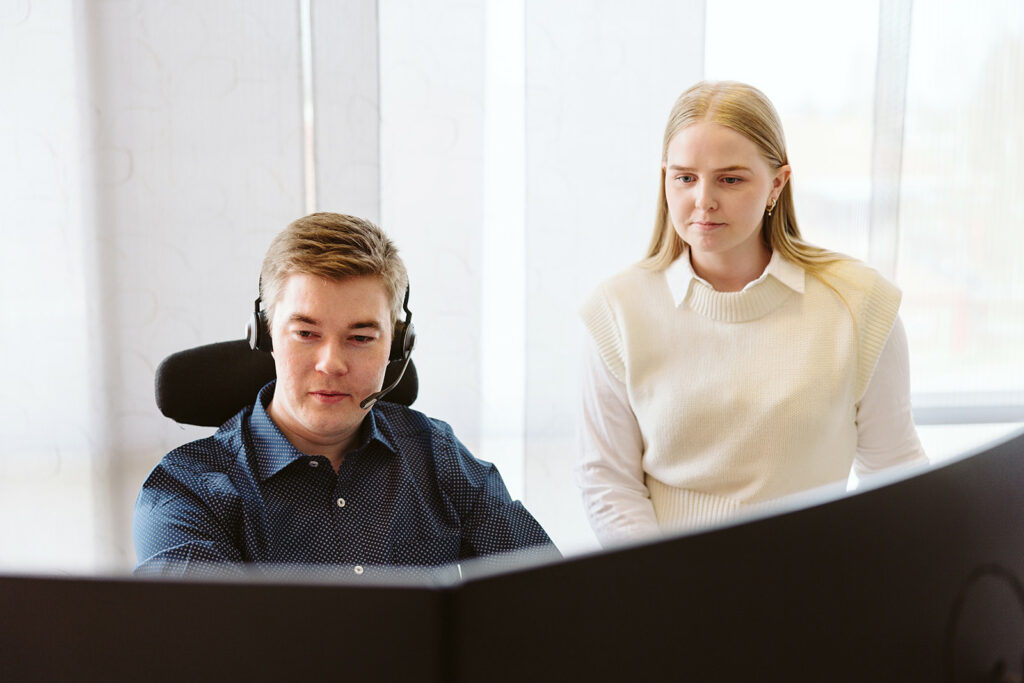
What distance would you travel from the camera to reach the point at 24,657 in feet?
1.75

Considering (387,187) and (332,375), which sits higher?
(387,187)

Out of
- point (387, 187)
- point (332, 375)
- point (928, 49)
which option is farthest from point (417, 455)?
point (928, 49)

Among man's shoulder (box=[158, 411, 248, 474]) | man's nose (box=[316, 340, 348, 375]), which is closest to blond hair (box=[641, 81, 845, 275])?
man's nose (box=[316, 340, 348, 375])

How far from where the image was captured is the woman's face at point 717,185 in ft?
4.92

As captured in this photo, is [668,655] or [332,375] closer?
[668,655]

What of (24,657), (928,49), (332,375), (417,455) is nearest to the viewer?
(24,657)

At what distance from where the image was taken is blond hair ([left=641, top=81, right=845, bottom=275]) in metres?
1.51

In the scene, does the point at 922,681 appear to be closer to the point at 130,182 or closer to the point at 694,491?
the point at 694,491

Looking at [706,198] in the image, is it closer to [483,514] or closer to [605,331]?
[605,331]

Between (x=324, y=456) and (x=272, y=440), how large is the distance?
8cm

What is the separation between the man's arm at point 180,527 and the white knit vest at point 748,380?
2.37 feet

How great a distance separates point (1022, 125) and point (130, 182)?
2.53 meters

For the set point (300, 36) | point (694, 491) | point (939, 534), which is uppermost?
point (300, 36)

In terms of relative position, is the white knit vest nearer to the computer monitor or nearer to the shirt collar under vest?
the shirt collar under vest
